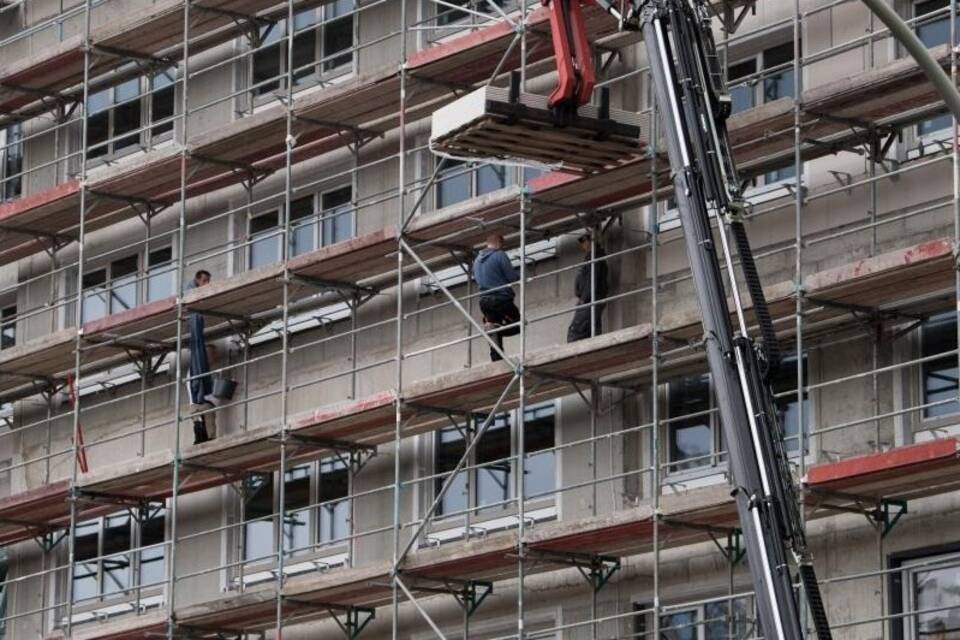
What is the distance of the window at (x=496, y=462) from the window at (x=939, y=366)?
5.05 m

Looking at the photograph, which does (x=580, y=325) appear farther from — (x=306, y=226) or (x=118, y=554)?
(x=118, y=554)

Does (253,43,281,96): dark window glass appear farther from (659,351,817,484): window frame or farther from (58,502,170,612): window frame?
(659,351,817,484): window frame

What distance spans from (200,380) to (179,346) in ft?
1.77

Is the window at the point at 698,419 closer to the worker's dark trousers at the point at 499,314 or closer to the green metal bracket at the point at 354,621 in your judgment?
the worker's dark trousers at the point at 499,314

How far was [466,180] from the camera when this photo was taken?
1421 inches

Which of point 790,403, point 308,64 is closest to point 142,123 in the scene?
point 308,64

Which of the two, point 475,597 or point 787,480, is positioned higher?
point 475,597

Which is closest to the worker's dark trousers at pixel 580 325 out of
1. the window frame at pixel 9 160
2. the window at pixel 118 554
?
the window at pixel 118 554

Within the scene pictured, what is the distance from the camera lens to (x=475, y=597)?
34125 mm

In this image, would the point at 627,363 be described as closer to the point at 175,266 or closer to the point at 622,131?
the point at 622,131

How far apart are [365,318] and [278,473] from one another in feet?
8.18

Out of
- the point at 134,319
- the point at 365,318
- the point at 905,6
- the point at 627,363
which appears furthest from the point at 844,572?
the point at 134,319

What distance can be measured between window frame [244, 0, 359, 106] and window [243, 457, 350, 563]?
5.06m

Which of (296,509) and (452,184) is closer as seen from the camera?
(452,184)
